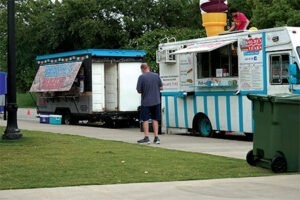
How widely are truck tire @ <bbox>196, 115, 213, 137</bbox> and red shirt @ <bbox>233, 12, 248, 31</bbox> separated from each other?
9.56 feet

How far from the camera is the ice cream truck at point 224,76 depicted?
537 inches

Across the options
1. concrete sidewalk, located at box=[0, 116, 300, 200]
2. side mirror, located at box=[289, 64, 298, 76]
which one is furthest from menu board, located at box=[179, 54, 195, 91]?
concrete sidewalk, located at box=[0, 116, 300, 200]

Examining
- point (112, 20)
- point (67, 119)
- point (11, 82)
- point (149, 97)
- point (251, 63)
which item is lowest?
point (67, 119)

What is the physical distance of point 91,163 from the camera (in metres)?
9.68

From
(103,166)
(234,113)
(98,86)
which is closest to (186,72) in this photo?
(234,113)

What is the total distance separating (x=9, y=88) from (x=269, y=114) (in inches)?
261

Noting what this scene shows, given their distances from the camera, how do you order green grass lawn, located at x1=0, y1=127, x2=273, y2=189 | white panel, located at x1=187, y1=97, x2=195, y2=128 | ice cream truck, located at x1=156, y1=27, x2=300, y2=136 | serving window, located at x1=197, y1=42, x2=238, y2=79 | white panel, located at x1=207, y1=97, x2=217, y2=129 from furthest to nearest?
white panel, located at x1=187, y1=97, x2=195, y2=128 < white panel, located at x1=207, y1=97, x2=217, y2=129 < serving window, located at x1=197, y1=42, x2=238, y2=79 < ice cream truck, located at x1=156, y1=27, x2=300, y2=136 < green grass lawn, located at x1=0, y1=127, x2=273, y2=189

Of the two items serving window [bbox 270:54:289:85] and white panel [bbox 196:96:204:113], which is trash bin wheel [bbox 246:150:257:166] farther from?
white panel [bbox 196:96:204:113]

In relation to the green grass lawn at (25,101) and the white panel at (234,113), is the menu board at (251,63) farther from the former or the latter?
the green grass lawn at (25,101)

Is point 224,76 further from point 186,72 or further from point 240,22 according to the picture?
point 240,22

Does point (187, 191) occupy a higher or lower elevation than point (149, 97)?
lower

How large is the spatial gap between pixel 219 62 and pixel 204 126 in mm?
2135

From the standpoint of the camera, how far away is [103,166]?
367 inches

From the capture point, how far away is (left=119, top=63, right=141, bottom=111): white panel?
67.3ft
